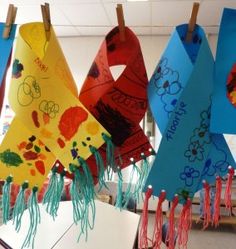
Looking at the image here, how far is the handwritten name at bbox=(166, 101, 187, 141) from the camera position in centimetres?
61

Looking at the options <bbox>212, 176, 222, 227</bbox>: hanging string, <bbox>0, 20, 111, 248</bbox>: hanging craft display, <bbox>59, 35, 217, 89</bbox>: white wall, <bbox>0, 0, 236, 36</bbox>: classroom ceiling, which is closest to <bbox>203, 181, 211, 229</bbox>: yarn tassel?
<bbox>212, 176, 222, 227</bbox>: hanging string

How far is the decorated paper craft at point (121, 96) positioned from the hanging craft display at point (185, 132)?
5 centimetres

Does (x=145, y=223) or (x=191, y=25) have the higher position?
(x=191, y=25)

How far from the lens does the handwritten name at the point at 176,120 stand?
61 cm

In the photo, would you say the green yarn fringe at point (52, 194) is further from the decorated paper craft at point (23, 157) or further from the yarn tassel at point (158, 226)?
the yarn tassel at point (158, 226)

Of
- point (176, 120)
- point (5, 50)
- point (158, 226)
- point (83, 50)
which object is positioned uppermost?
point (83, 50)

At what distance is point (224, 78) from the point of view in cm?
63

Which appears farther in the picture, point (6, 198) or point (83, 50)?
point (83, 50)

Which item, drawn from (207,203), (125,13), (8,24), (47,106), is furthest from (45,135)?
(125,13)

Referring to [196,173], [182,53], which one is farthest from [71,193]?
[182,53]

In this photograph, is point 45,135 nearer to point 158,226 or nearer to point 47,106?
point 47,106

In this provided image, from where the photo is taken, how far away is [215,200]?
64 cm

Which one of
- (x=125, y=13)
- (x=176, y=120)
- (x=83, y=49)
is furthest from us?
(x=83, y=49)

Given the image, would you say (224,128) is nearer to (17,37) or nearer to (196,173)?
(196,173)
